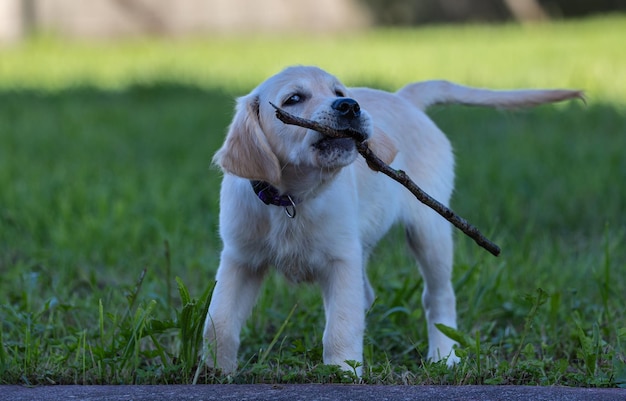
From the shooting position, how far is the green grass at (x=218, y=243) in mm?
2758

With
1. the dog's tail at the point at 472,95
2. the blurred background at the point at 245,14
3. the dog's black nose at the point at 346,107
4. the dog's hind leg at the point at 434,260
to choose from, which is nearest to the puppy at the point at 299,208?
the dog's black nose at the point at 346,107

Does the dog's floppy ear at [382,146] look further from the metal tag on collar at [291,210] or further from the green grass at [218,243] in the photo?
the green grass at [218,243]

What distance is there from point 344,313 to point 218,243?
5.92 ft

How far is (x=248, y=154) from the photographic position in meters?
2.82

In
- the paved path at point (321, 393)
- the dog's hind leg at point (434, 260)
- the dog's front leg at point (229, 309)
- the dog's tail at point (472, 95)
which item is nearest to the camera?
the paved path at point (321, 393)

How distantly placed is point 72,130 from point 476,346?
16.8 ft

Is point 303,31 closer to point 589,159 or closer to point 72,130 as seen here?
point 72,130

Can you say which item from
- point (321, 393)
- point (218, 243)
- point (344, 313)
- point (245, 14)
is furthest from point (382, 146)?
point (245, 14)

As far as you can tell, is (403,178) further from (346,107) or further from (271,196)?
(271,196)

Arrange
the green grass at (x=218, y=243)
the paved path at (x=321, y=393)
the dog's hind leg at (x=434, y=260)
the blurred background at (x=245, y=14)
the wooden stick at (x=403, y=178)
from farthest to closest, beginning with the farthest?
the blurred background at (x=245, y=14), the dog's hind leg at (x=434, y=260), the green grass at (x=218, y=243), the wooden stick at (x=403, y=178), the paved path at (x=321, y=393)

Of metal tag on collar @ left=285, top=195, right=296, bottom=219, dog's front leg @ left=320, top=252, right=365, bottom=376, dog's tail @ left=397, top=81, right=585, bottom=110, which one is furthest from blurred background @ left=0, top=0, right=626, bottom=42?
dog's front leg @ left=320, top=252, right=365, bottom=376

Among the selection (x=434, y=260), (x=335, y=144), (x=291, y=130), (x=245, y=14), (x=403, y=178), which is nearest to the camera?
(x=403, y=178)

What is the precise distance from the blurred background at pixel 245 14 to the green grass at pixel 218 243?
206 inches

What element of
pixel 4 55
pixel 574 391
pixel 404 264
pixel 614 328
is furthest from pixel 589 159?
pixel 4 55
